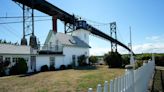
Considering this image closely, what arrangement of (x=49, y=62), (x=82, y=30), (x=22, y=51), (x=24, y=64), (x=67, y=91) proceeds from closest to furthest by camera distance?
(x=67, y=91) < (x=24, y=64) < (x=22, y=51) < (x=49, y=62) < (x=82, y=30)

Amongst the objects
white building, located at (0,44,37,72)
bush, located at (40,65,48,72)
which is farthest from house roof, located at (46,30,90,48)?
white building, located at (0,44,37,72)

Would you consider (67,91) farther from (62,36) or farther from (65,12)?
(65,12)

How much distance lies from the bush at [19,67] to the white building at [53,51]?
2.78 ft

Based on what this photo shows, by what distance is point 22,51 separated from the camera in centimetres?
2508

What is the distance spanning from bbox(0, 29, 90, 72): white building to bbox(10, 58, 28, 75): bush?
849 mm

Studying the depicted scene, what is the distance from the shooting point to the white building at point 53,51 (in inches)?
950

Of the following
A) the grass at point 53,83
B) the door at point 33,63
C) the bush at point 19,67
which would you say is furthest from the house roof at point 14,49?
the grass at point 53,83

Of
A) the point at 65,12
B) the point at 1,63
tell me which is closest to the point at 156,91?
the point at 1,63

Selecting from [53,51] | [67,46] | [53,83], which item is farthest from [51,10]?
[53,83]

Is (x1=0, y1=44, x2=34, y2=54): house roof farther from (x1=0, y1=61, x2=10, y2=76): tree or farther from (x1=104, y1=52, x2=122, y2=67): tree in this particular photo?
(x1=104, y1=52, x2=122, y2=67): tree

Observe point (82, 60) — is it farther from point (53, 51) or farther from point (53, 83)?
point (53, 83)

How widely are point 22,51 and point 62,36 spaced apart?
9.37 m

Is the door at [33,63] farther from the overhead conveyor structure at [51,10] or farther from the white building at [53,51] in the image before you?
the overhead conveyor structure at [51,10]

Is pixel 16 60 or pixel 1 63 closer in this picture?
pixel 1 63
